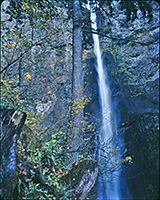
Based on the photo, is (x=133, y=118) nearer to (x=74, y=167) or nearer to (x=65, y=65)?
(x=65, y=65)

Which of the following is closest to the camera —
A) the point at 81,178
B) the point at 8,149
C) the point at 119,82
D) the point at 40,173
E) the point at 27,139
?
the point at 8,149

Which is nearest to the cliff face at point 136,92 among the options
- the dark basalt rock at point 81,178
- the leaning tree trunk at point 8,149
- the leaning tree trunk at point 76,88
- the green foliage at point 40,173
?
the leaning tree trunk at point 76,88

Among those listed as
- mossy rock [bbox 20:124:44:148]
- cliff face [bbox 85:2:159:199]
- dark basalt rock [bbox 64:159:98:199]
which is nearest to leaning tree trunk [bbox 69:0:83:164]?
dark basalt rock [bbox 64:159:98:199]

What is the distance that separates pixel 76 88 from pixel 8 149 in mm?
2768

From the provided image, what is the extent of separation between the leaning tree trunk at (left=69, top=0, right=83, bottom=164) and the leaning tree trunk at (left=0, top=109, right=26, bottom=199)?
5.37ft

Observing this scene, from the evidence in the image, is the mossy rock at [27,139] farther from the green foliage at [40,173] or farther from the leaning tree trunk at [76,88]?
the leaning tree trunk at [76,88]

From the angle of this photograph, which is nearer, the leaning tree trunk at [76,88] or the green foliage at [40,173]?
the green foliage at [40,173]

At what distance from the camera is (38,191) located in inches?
83.6

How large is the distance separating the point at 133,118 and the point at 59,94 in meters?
4.00

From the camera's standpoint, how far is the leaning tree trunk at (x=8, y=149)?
1.79 metres

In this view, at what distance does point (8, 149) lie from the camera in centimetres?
193

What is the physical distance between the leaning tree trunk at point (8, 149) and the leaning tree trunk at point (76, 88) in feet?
5.37

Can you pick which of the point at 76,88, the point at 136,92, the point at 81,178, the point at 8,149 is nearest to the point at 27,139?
the point at 8,149

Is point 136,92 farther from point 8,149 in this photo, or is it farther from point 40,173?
point 8,149
